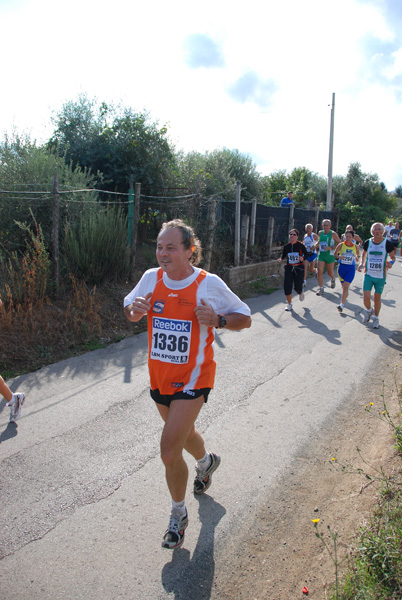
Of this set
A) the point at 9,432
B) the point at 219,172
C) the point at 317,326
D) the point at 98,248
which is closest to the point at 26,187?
the point at 98,248

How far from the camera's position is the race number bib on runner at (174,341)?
297 cm

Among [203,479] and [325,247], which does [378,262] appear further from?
[203,479]

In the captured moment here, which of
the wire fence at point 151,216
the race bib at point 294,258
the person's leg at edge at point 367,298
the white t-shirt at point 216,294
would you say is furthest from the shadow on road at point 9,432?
the race bib at point 294,258

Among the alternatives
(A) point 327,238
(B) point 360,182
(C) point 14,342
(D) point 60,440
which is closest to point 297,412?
(D) point 60,440

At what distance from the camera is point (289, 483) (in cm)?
366

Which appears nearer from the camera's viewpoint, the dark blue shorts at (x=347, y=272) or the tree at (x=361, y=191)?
the dark blue shorts at (x=347, y=272)

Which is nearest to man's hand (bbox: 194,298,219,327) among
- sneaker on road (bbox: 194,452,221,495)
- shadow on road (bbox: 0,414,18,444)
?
sneaker on road (bbox: 194,452,221,495)

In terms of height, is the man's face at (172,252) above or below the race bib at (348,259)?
above

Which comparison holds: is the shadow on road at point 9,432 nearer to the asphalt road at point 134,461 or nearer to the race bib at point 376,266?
the asphalt road at point 134,461

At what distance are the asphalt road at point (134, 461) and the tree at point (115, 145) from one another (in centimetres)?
728

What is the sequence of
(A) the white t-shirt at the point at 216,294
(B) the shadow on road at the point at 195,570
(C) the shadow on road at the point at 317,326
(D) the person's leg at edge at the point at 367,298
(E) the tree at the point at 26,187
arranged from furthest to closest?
1. (D) the person's leg at edge at the point at 367,298
2. (E) the tree at the point at 26,187
3. (C) the shadow on road at the point at 317,326
4. (A) the white t-shirt at the point at 216,294
5. (B) the shadow on road at the point at 195,570

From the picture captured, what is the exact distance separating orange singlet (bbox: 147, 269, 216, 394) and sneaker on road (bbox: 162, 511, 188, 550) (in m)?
0.84

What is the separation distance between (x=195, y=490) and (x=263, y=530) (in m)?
0.64

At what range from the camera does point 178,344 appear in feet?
9.77
